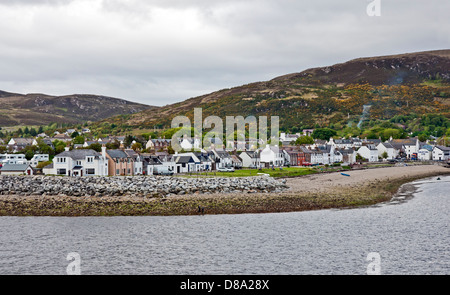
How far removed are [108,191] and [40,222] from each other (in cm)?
1630

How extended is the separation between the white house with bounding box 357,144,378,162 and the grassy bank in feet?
275

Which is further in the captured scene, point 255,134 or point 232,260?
point 255,134

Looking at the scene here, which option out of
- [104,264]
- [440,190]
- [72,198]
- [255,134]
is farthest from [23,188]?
[255,134]

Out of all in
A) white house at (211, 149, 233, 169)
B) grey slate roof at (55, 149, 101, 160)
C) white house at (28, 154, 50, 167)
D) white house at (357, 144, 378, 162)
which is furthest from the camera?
white house at (357, 144, 378, 162)

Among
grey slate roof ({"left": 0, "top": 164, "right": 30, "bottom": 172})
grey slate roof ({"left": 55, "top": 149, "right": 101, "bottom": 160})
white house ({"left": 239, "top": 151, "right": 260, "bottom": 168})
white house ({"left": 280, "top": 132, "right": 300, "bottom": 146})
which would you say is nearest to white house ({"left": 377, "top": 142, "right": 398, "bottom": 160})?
white house ({"left": 280, "top": 132, "right": 300, "bottom": 146})

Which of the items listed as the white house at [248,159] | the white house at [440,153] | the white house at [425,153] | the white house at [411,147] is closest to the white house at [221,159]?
the white house at [248,159]

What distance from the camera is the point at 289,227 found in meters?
36.0

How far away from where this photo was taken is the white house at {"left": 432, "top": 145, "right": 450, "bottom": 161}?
136m

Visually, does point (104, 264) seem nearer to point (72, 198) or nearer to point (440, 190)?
point (72, 198)

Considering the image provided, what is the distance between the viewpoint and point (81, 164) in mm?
71500

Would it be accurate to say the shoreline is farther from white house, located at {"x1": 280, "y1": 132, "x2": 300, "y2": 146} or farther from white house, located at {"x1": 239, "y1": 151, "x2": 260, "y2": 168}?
white house, located at {"x1": 280, "y1": 132, "x2": 300, "y2": 146}

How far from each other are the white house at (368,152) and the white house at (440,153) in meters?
18.0

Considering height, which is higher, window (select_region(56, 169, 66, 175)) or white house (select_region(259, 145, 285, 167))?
white house (select_region(259, 145, 285, 167))

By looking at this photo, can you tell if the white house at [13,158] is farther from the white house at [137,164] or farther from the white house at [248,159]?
the white house at [248,159]
